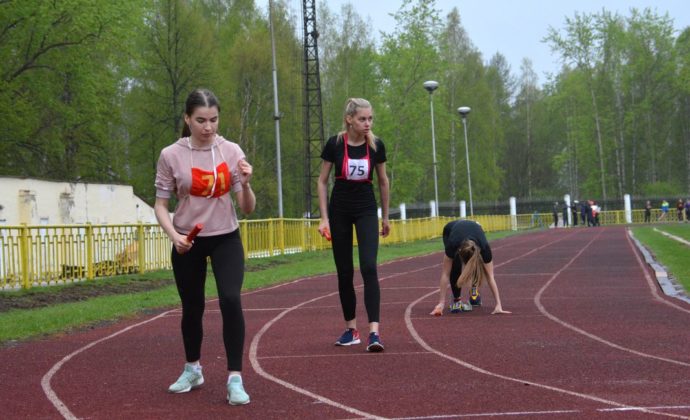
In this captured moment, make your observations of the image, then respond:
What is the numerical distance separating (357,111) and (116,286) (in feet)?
37.4

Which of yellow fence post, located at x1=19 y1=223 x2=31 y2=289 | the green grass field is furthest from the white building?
yellow fence post, located at x1=19 y1=223 x2=31 y2=289

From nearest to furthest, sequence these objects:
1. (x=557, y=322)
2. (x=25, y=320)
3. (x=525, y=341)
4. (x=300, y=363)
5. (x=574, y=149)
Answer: (x=300, y=363) → (x=525, y=341) → (x=557, y=322) → (x=25, y=320) → (x=574, y=149)

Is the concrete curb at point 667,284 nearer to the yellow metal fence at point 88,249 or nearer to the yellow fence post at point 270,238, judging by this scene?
the yellow metal fence at point 88,249

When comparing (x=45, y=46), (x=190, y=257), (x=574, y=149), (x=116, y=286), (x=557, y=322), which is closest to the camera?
(x=190, y=257)

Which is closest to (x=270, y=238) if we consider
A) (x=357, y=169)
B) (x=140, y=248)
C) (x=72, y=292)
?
(x=140, y=248)

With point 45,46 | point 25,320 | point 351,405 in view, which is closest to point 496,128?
point 45,46

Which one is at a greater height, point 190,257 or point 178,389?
point 190,257

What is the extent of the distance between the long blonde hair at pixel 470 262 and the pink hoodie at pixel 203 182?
4.73m

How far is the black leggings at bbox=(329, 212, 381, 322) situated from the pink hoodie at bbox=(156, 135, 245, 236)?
2.09 meters

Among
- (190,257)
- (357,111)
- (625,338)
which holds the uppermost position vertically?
(357,111)

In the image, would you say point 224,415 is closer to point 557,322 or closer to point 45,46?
point 557,322

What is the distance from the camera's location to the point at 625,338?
848 cm

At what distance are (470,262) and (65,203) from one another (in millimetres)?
17332

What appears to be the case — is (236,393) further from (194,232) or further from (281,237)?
(281,237)
